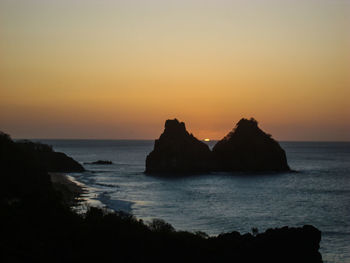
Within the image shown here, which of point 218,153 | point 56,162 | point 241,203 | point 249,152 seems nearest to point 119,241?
point 241,203

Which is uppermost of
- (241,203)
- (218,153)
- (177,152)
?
(177,152)

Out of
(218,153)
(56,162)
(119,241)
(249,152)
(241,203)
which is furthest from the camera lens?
(218,153)

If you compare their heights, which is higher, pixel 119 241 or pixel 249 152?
pixel 249 152

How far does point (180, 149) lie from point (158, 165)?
7.91m

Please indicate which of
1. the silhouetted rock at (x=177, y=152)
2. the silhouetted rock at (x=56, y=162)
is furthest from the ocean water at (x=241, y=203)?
the silhouetted rock at (x=56, y=162)

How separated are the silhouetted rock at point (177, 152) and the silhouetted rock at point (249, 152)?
5.91m

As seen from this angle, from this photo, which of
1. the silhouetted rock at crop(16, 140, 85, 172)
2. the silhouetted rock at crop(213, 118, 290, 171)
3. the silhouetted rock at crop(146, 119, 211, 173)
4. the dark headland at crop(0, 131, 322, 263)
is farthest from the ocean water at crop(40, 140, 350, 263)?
the silhouetted rock at crop(16, 140, 85, 172)

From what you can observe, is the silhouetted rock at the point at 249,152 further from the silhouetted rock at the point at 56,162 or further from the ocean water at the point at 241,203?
the silhouetted rock at the point at 56,162

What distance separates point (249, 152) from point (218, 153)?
372 inches

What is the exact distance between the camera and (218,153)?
490ft

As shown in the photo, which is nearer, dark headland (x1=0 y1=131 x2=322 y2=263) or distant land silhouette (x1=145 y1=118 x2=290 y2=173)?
dark headland (x1=0 y1=131 x2=322 y2=263)

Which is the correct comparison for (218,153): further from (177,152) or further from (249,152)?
(177,152)

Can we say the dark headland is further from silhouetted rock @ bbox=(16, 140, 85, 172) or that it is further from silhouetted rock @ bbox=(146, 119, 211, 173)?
silhouetted rock @ bbox=(16, 140, 85, 172)

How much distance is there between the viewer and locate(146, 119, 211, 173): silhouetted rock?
138 meters
